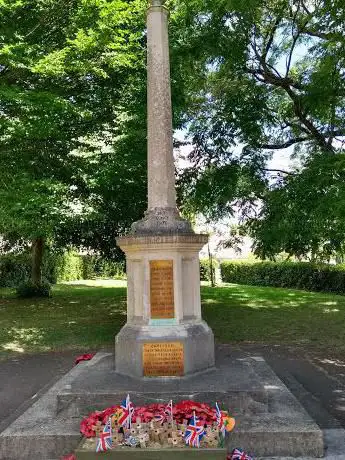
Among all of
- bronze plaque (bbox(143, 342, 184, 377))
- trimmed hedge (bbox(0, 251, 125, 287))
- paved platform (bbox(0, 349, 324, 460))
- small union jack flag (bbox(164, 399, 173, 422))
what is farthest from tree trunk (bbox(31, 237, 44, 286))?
small union jack flag (bbox(164, 399, 173, 422))

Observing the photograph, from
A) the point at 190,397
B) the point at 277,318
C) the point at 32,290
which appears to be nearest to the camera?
the point at 190,397

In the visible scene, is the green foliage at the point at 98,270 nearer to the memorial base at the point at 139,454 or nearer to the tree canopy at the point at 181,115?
the tree canopy at the point at 181,115

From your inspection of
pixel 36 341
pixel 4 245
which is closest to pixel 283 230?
pixel 36 341

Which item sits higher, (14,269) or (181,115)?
(181,115)

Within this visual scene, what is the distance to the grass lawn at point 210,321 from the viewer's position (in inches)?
440

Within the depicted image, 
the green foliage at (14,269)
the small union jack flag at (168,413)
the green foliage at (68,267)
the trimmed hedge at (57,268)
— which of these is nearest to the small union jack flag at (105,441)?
the small union jack flag at (168,413)

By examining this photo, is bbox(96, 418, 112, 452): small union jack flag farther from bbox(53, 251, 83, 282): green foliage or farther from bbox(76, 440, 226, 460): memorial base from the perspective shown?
bbox(53, 251, 83, 282): green foliage

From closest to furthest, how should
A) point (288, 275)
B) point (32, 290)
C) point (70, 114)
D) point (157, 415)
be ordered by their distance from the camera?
point (157, 415) → point (70, 114) → point (32, 290) → point (288, 275)

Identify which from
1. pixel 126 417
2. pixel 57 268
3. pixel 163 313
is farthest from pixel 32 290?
pixel 126 417

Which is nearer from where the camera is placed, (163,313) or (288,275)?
(163,313)

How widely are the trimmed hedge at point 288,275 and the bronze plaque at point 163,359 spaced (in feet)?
60.0

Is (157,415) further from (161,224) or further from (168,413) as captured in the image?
(161,224)

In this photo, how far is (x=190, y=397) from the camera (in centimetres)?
518

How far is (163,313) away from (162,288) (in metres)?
0.34
